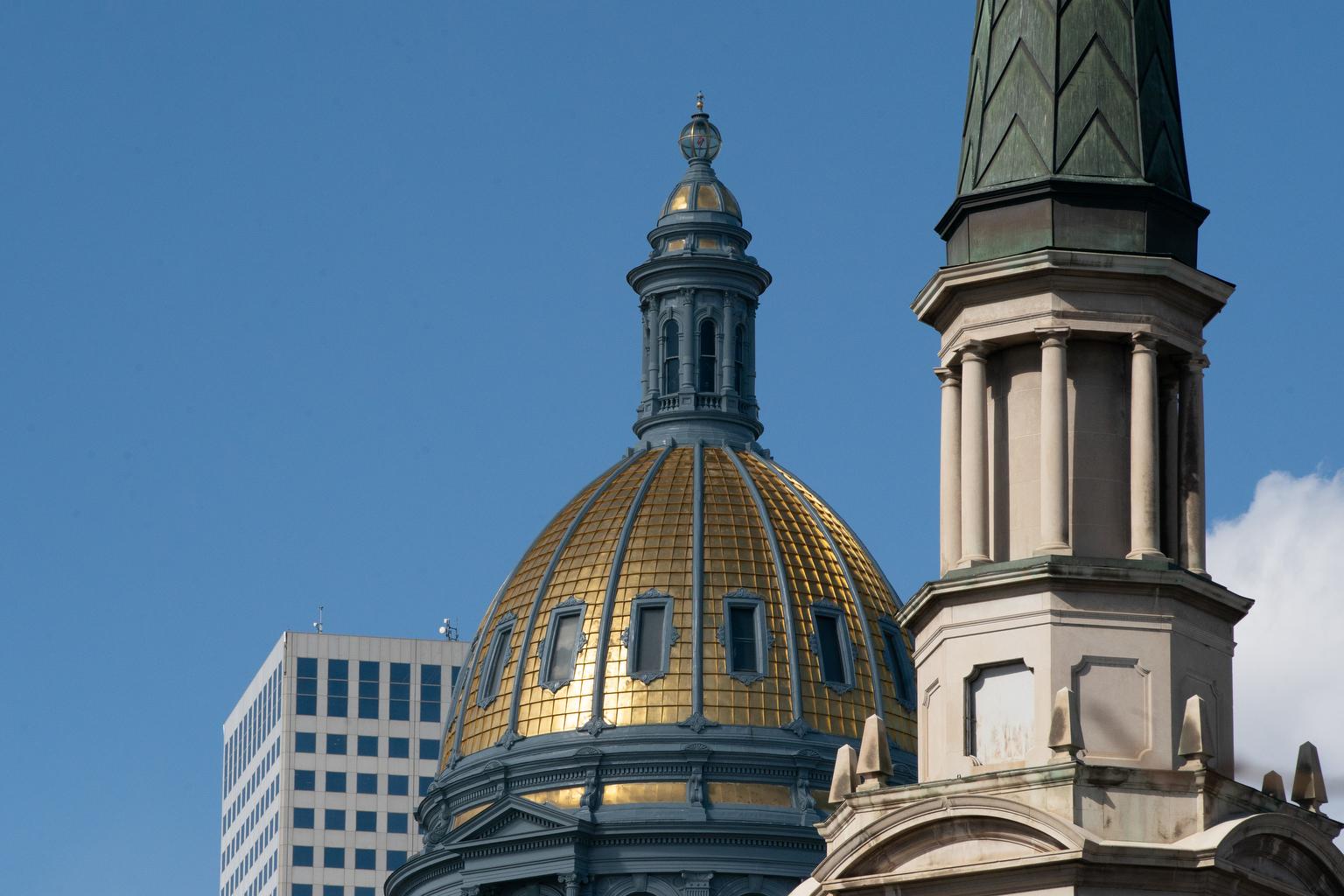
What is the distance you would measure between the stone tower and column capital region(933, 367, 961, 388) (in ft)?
0.10

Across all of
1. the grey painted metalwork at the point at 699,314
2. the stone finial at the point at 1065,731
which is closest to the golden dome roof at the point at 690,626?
the grey painted metalwork at the point at 699,314

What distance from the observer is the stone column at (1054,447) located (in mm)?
42719

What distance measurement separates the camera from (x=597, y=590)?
125438 mm

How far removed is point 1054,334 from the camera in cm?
4325

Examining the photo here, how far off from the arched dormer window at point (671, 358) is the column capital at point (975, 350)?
302ft

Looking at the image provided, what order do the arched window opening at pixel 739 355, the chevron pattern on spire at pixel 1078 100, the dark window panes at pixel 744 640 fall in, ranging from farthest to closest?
the arched window opening at pixel 739 355 → the dark window panes at pixel 744 640 → the chevron pattern on spire at pixel 1078 100

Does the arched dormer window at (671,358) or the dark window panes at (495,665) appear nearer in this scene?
the dark window panes at (495,665)

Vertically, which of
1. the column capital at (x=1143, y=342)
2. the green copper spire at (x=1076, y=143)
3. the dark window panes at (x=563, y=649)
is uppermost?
the dark window panes at (x=563, y=649)

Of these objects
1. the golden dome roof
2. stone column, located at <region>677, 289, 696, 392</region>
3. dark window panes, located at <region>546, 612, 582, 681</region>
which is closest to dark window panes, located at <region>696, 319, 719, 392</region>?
stone column, located at <region>677, 289, 696, 392</region>

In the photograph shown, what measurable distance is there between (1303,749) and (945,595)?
4271mm

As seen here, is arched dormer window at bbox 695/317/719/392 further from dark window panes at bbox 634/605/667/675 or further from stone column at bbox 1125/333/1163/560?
stone column at bbox 1125/333/1163/560

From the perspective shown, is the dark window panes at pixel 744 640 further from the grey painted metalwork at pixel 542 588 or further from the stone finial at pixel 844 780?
the stone finial at pixel 844 780

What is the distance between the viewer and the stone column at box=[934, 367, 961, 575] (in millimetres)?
44125

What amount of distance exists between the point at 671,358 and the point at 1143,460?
94890 millimetres
